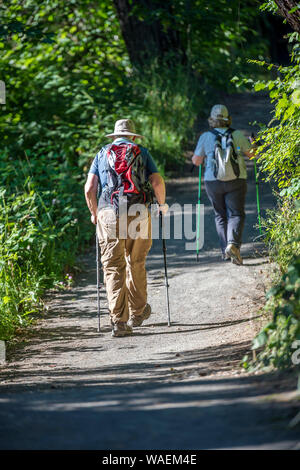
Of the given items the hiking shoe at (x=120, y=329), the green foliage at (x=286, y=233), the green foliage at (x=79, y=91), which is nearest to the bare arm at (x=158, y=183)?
the green foliage at (x=286, y=233)

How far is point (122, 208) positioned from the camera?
708 centimetres

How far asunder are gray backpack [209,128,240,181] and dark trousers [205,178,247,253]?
108 millimetres

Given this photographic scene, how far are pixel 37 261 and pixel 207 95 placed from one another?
28.5ft

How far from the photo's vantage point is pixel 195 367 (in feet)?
18.5

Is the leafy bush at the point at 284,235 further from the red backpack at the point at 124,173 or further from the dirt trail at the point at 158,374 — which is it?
the red backpack at the point at 124,173

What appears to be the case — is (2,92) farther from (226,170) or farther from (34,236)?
(226,170)

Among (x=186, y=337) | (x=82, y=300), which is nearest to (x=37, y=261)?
(x=82, y=300)

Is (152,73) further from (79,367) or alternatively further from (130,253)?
(79,367)

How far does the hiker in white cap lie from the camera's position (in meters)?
8.97

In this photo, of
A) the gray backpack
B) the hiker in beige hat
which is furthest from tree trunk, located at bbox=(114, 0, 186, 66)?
the hiker in beige hat

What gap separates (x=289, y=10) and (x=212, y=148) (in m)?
3.01

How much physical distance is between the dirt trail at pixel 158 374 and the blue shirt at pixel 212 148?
1.25 meters

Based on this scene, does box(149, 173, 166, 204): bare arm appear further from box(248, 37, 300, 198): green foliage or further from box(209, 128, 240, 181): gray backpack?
box(209, 128, 240, 181): gray backpack

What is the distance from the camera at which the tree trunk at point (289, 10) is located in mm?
6172
